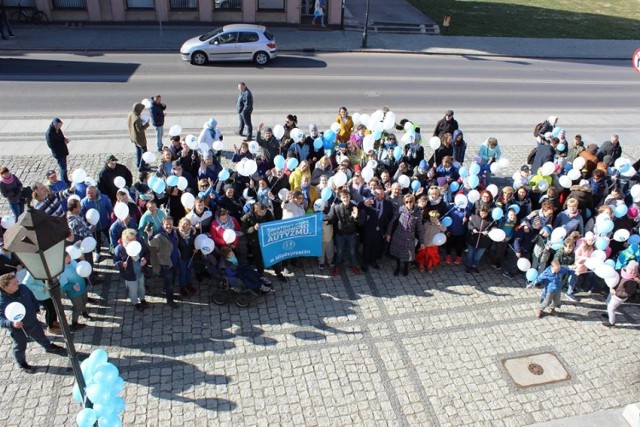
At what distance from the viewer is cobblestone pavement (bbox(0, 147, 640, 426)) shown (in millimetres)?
6840

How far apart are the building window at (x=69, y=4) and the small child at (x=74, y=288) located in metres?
24.0

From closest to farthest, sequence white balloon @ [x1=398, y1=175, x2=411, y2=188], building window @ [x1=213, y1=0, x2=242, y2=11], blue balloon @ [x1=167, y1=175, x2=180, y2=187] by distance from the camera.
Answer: blue balloon @ [x1=167, y1=175, x2=180, y2=187] < white balloon @ [x1=398, y1=175, x2=411, y2=188] < building window @ [x1=213, y1=0, x2=242, y2=11]

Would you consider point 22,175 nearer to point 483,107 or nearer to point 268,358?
point 268,358

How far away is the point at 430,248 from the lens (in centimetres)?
958

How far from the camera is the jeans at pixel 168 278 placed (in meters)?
8.16

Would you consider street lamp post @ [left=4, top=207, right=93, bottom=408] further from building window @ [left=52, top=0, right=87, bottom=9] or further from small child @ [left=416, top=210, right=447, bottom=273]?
building window @ [left=52, top=0, right=87, bottom=9]

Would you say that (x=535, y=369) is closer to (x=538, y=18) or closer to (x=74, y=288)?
(x=74, y=288)

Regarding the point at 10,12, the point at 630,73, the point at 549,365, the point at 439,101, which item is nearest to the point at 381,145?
the point at 549,365

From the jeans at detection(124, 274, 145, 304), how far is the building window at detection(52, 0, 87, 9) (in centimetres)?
2388

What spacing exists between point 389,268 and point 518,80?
1564 centimetres

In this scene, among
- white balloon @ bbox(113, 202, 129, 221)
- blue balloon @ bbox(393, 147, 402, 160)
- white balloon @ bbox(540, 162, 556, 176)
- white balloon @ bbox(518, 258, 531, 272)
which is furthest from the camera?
blue balloon @ bbox(393, 147, 402, 160)

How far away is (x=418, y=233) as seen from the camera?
30.5 ft

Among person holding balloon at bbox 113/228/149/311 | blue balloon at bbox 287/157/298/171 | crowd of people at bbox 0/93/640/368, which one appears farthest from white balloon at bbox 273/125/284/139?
person holding balloon at bbox 113/228/149/311

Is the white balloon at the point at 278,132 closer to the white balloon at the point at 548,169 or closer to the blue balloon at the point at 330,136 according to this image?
the blue balloon at the point at 330,136
